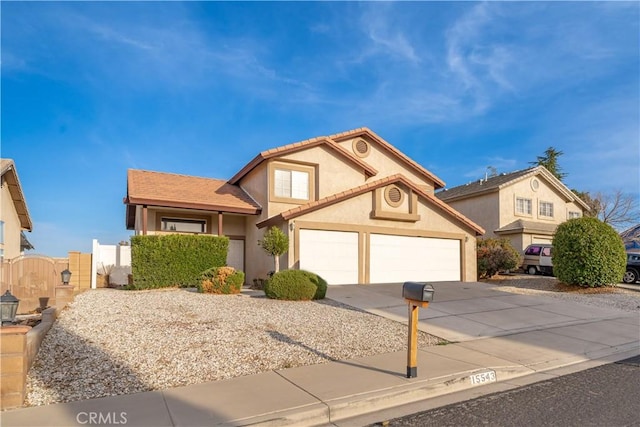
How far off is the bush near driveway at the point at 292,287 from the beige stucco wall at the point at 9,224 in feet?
37.7

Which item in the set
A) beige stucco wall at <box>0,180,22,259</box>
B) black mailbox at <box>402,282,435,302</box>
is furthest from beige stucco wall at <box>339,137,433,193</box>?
black mailbox at <box>402,282,435,302</box>

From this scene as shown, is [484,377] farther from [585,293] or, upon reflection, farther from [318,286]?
[585,293]

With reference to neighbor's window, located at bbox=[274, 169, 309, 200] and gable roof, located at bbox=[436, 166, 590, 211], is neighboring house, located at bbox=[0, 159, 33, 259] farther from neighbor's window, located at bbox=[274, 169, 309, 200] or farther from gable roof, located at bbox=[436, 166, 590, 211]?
gable roof, located at bbox=[436, 166, 590, 211]

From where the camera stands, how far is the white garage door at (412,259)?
696 inches

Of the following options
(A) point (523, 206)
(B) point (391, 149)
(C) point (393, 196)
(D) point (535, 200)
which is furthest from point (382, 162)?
(D) point (535, 200)

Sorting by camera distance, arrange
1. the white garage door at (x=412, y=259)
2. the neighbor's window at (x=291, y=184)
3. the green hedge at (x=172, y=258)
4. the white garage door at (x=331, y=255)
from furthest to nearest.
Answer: the neighbor's window at (x=291, y=184), the white garage door at (x=412, y=259), the white garage door at (x=331, y=255), the green hedge at (x=172, y=258)

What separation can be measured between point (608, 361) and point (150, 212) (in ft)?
55.7

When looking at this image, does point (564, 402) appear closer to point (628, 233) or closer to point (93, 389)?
point (93, 389)

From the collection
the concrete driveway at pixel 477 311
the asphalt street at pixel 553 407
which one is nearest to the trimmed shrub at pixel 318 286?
the concrete driveway at pixel 477 311

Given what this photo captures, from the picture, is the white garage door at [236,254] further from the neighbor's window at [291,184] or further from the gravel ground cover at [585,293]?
the gravel ground cover at [585,293]

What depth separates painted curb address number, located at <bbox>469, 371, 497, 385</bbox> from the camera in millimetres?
5983

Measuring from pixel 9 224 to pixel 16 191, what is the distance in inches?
57.0

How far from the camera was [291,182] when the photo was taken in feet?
63.2

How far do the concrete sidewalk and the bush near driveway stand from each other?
224 centimetres
